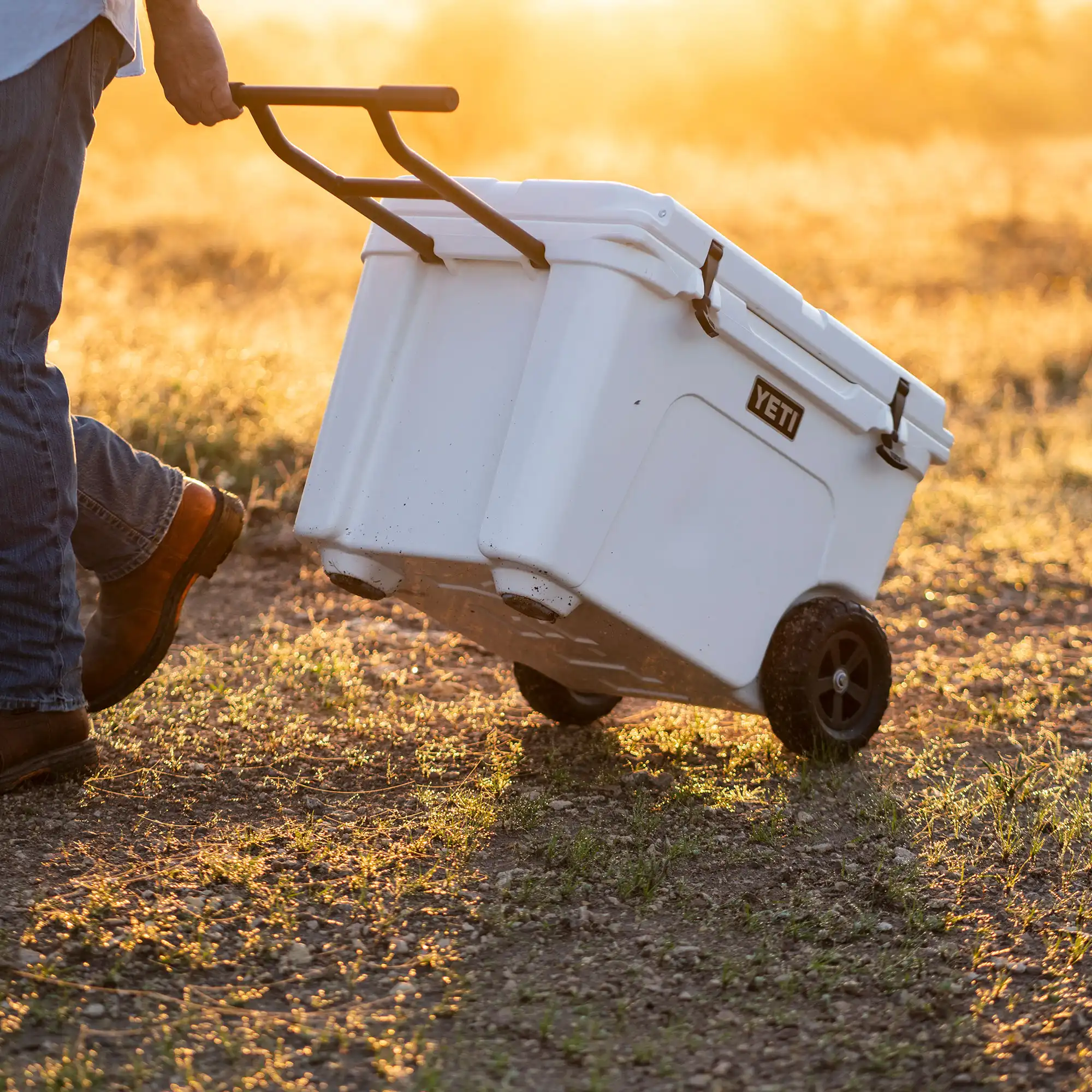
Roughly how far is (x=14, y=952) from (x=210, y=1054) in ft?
1.31

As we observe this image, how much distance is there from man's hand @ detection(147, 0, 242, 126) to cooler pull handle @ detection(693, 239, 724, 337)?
0.91 m

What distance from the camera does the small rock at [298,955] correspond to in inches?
80.7

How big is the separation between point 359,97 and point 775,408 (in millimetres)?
1037

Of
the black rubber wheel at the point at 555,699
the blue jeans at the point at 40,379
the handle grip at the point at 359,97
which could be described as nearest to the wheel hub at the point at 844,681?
the black rubber wheel at the point at 555,699

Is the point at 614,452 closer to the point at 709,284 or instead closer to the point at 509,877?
the point at 709,284

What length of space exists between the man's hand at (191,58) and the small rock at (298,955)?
146cm

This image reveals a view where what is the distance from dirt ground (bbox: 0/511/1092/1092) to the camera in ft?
6.01

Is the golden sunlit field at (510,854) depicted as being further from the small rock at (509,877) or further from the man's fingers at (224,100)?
the man's fingers at (224,100)

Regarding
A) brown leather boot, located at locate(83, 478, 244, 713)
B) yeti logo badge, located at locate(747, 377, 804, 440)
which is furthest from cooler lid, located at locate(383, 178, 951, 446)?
brown leather boot, located at locate(83, 478, 244, 713)

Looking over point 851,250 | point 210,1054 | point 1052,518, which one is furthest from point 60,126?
point 851,250

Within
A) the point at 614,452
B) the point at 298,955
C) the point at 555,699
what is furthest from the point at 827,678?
the point at 298,955

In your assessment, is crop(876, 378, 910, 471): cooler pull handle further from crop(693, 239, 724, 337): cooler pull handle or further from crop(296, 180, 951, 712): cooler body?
crop(693, 239, 724, 337): cooler pull handle

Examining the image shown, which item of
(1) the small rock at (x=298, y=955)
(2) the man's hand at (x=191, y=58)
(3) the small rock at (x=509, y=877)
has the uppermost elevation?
(2) the man's hand at (x=191, y=58)

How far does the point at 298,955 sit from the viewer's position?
2064 millimetres
